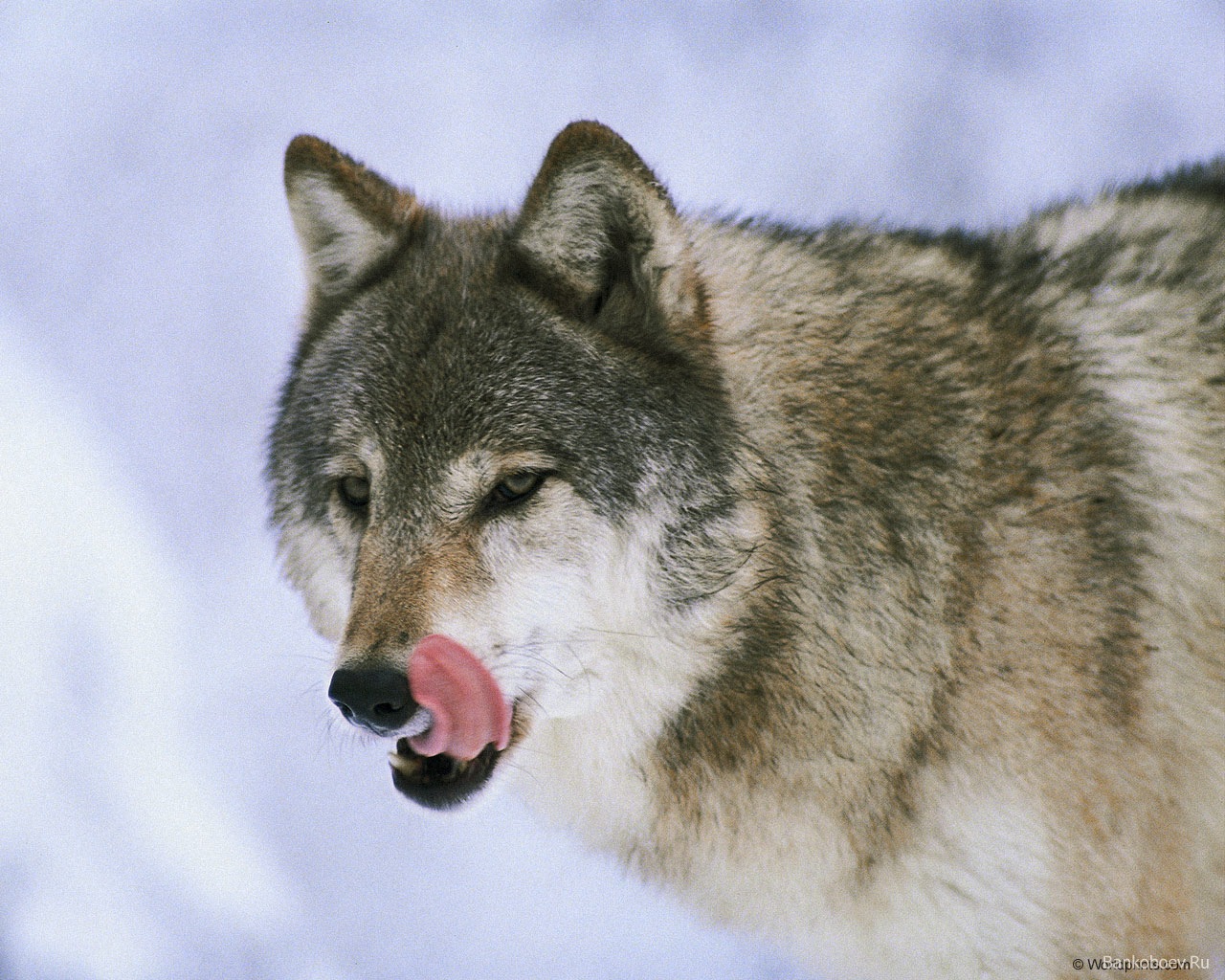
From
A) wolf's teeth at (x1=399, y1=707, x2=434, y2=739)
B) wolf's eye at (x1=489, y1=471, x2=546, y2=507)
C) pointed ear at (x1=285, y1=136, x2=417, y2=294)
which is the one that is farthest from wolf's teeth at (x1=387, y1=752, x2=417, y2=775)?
pointed ear at (x1=285, y1=136, x2=417, y2=294)

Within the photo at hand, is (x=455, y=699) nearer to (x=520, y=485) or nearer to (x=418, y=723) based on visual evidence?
(x=418, y=723)

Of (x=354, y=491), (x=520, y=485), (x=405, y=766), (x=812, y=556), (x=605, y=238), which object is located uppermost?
(x=605, y=238)

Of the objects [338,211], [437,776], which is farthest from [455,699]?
[338,211]

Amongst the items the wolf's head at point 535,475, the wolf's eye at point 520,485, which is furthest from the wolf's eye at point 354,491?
the wolf's eye at point 520,485

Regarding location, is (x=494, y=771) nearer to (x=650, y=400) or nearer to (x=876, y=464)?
(x=650, y=400)

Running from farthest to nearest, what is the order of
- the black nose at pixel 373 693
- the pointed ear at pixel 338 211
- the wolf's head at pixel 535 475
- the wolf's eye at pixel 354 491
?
the pointed ear at pixel 338 211 < the wolf's eye at pixel 354 491 < the wolf's head at pixel 535 475 < the black nose at pixel 373 693

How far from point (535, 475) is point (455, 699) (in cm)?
45

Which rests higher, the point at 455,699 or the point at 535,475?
the point at 535,475

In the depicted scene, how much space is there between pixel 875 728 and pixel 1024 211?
137 cm

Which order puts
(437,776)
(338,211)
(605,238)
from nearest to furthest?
(437,776) < (605,238) < (338,211)

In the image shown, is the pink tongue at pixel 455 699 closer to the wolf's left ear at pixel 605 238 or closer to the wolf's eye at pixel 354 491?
the wolf's eye at pixel 354 491

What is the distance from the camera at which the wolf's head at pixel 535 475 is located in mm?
2082

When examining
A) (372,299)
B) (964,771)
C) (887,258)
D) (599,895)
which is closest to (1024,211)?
(887,258)

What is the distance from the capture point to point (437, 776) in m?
2.17
